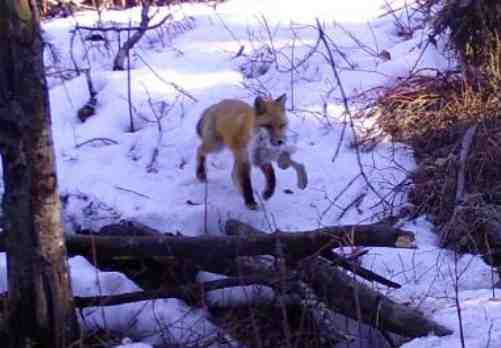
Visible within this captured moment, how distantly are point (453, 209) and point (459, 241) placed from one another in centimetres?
31

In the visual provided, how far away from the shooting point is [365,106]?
755 centimetres

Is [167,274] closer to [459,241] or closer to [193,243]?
[193,243]

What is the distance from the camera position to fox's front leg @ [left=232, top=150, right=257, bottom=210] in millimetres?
6484

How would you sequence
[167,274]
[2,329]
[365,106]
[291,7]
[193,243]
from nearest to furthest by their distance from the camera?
[2,329], [193,243], [167,274], [365,106], [291,7]

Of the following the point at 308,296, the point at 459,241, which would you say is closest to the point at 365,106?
the point at 459,241

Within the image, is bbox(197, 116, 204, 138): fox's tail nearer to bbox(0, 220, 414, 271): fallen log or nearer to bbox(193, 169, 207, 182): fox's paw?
bbox(193, 169, 207, 182): fox's paw

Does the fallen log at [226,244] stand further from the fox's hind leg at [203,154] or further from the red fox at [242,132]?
the fox's hind leg at [203,154]

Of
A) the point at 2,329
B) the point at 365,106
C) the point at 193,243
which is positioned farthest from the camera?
the point at 365,106

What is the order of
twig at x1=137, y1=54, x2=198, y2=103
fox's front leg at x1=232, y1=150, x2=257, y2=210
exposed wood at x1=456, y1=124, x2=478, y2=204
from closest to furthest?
exposed wood at x1=456, y1=124, x2=478, y2=204
fox's front leg at x1=232, y1=150, x2=257, y2=210
twig at x1=137, y1=54, x2=198, y2=103

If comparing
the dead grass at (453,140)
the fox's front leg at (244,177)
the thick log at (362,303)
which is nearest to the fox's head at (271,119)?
the fox's front leg at (244,177)

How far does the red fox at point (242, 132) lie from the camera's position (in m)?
6.53

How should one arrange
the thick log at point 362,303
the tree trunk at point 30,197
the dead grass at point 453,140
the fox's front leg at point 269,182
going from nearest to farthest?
1. the tree trunk at point 30,197
2. the thick log at point 362,303
3. the dead grass at point 453,140
4. the fox's front leg at point 269,182

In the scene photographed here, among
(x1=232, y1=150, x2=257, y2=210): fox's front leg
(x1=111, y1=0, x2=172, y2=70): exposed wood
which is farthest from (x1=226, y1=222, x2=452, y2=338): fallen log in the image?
(x1=111, y1=0, x2=172, y2=70): exposed wood

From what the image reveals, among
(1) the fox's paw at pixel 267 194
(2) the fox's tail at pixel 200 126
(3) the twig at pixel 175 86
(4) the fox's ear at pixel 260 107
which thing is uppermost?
(3) the twig at pixel 175 86
